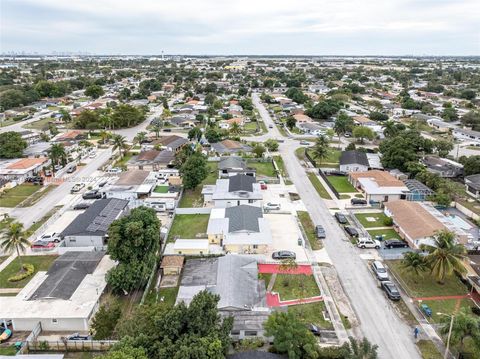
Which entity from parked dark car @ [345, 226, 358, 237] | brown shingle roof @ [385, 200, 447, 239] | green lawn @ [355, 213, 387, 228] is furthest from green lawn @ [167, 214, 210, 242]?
brown shingle roof @ [385, 200, 447, 239]

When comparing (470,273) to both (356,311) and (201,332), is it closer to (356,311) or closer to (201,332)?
(356,311)

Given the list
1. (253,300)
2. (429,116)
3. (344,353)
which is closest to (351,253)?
(253,300)

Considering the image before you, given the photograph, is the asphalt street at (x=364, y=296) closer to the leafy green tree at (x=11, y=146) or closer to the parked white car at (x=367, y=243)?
the parked white car at (x=367, y=243)

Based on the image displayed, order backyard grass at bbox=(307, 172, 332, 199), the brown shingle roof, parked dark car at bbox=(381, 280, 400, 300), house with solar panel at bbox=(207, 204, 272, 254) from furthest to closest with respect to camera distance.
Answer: backyard grass at bbox=(307, 172, 332, 199)
the brown shingle roof
house with solar panel at bbox=(207, 204, 272, 254)
parked dark car at bbox=(381, 280, 400, 300)

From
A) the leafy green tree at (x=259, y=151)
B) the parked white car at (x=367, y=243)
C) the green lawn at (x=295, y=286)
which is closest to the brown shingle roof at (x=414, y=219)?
the parked white car at (x=367, y=243)

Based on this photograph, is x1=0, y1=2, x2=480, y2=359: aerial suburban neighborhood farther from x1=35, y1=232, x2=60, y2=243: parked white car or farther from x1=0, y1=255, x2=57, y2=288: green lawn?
x1=35, y1=232, x2=60, y2=243: parked white car
